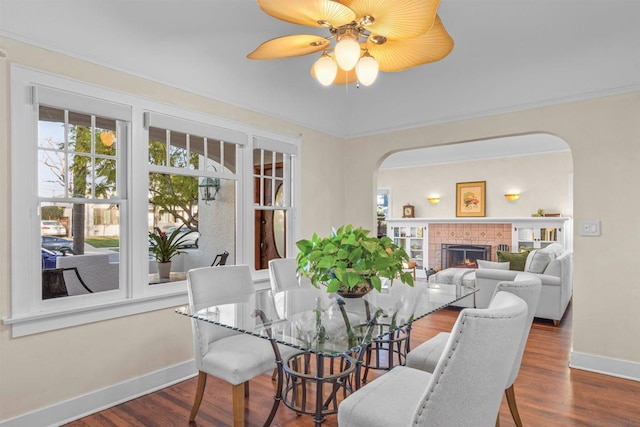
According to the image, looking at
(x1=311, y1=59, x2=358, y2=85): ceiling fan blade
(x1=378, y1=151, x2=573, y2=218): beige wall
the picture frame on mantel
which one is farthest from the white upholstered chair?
(x1=378, y1=151, x2=573, y2=218): beige wall

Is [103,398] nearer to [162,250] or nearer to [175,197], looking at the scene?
[162,250]

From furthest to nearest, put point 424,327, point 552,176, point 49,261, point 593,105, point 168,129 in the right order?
point 552,176 → point 424,327 → point 593,105 → point 168,129 → point 49,261

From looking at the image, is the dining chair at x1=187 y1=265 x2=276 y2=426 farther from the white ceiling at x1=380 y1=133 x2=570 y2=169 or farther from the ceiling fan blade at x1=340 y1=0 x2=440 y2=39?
the white ceiling at x1=380 y1=133 x2=570 y2=169

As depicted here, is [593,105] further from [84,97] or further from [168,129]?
[84,97]

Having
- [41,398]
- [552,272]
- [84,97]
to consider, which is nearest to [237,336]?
[41,398]

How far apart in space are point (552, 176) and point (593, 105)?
4.24 metres

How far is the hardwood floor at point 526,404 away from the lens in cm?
245

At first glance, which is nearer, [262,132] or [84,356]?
[84,356]

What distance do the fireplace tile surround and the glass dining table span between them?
16.8 feet

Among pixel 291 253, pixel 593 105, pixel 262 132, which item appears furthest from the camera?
pixel 291 253

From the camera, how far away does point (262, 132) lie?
150 inches

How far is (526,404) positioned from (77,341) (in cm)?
302

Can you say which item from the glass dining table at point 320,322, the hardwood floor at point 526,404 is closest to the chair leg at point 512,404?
the hardwood floor at point 526,404

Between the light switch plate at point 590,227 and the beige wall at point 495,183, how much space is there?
4.16 metres
